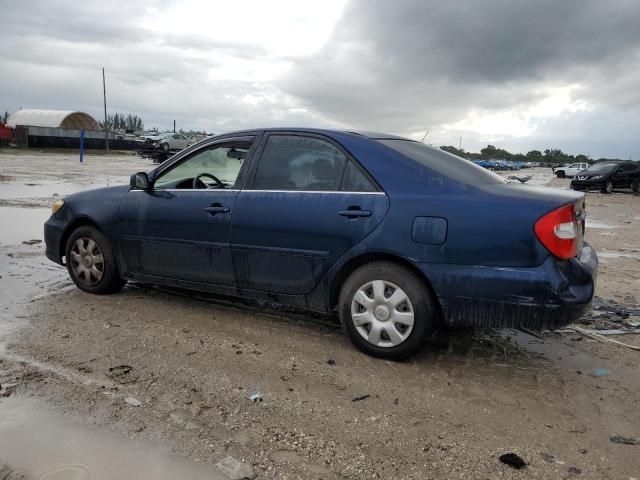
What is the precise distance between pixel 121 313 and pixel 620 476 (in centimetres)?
380

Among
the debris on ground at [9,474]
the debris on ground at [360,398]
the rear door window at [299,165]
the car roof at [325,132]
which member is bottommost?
the debris on ground at [9,474]

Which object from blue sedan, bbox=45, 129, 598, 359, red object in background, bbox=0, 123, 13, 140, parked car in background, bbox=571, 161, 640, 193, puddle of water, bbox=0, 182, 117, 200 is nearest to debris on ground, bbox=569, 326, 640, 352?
blue sedan, bbox=45, 129, 598, 359

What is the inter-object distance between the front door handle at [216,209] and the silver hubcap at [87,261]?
1390 millimetres

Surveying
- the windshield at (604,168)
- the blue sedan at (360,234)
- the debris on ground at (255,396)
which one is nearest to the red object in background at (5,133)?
the windshield at (604,168)

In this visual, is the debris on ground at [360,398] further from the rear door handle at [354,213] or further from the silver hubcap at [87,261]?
the silver hubcap at [87,261]

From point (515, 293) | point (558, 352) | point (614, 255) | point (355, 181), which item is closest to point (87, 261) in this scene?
point (355, 181)

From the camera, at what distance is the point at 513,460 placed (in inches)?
103

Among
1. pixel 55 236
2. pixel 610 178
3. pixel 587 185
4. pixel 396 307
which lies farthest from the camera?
pixel 587 185

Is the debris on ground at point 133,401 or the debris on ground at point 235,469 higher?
the debris on ground at point 133,401

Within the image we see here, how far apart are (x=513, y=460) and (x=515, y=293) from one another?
105 cm

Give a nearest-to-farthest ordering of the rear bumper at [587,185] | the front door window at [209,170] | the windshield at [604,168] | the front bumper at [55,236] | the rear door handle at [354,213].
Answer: the rear door handle at [354,213]
the front door window at [209,170]
the front bumper at [55,236]
the rear bumper at [587,185]
the windshield at [604,168]

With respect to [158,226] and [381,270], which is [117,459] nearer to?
[381,270]

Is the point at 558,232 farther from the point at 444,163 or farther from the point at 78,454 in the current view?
the point at 78,454

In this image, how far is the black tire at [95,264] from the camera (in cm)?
499
